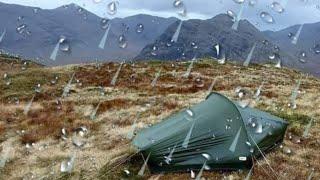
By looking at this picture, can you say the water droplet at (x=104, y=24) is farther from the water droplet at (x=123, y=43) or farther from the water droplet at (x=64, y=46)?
the water droplet at (x=64, y=46)

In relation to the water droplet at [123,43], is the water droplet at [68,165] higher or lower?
lower

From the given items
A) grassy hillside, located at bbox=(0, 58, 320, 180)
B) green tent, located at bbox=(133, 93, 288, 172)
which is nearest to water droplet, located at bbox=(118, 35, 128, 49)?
grassy hillside, located at bbox=(0, 58, 320, 180)

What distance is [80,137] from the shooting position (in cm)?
2895

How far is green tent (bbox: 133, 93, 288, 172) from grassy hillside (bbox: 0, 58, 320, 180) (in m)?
0.52

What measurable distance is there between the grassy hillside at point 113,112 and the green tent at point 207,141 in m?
0.52

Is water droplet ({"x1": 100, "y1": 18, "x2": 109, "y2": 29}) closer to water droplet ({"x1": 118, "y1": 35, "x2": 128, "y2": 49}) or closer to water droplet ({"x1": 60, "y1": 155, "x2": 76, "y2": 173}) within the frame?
water droplet ({"x1": 118, "y1": 35, "x2": 128, "y2": 49})

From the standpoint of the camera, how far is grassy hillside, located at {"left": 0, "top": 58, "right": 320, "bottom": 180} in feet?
77.0

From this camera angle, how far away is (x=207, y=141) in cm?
2259

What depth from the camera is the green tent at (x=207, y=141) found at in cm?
2242

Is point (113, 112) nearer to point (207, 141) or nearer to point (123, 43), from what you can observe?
point (123, 43)

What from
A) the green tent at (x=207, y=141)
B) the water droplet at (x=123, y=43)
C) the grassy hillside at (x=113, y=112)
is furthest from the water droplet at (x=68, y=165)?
the water droplet at (x=123, y=43)

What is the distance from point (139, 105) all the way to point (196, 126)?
46.0 ft

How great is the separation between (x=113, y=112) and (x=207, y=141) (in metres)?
13.0

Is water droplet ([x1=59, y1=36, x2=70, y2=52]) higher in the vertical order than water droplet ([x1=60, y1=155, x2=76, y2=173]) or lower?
higher
